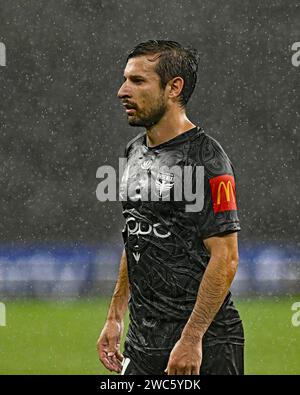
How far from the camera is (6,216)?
1619 centimetres

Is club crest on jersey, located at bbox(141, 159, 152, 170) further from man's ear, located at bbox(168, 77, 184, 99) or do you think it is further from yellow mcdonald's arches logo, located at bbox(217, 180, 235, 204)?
yellow mcdonald's arches logo, located at bbox(217, 180, 235, 204)

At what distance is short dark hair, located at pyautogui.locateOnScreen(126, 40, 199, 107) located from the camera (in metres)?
3.54

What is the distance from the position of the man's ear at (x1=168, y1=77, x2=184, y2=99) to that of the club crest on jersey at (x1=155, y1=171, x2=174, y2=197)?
1.05 feet

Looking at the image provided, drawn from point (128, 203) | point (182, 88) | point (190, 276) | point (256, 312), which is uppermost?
point (182, 88)

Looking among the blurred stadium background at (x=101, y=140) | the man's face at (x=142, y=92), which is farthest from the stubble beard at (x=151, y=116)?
the blurred stadium background at (x=101, y=140)

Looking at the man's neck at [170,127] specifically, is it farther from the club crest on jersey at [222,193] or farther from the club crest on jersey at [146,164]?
the club crest on jersey at [222,193]

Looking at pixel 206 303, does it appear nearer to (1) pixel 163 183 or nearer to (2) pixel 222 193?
(2) pixel 222 193

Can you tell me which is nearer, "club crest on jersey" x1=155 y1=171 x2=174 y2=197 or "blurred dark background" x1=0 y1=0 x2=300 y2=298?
"club crest on jersey" x1=155 y1=171 x2=174 y2=197

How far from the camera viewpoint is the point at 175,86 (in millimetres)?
3557

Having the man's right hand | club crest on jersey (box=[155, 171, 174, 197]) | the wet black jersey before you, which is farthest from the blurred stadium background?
club crest on jersey (box=[155, 171, 174, 197])

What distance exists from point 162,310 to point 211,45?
1481 cm

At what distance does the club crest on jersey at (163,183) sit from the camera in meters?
3.54
